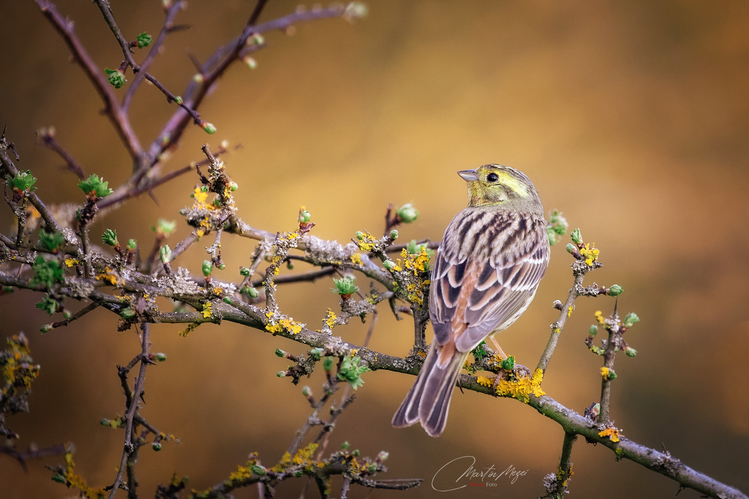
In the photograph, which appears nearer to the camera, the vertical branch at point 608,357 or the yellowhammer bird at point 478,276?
the vertical branch at point 608,357

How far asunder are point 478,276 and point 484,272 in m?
0.04

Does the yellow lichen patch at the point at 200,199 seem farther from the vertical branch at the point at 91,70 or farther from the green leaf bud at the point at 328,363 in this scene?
the green leaf bud at the point at 328,363

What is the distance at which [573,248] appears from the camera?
5.49 feet

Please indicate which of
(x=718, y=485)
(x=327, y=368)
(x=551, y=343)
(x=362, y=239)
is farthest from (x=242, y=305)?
(x=718, y=485)

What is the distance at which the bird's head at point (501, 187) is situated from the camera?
8.18 ft

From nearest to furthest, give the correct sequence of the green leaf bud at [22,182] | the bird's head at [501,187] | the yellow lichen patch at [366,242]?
1. the green leaf bud at [22,182]
2. the yellow lichen patch at [366,242]
3. the bird's head at [501,187]

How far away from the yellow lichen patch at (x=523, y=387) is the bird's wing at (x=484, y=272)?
0.16 metres

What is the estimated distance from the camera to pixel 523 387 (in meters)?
1.58

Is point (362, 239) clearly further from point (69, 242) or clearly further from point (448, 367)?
point (69, 242)

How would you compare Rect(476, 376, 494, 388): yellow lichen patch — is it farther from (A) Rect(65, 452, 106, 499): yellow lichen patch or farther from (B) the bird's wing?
(A) Rect(65, 452, 106, 499): yellow lichen patch

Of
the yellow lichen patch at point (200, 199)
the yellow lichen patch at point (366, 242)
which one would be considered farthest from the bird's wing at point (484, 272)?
the yellow lichen patch at point (200, 199)

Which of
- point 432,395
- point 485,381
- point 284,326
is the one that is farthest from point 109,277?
point 485,381

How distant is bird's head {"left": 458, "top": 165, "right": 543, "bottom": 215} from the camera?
2.49m

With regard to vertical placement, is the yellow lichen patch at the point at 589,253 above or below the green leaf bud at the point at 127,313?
above
